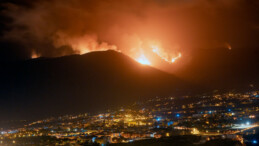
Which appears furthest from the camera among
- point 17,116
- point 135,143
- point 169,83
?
point 169,83

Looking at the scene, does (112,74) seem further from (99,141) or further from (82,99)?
(99,141)

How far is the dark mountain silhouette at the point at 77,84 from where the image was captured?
97.6m

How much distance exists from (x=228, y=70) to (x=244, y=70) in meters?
8.45

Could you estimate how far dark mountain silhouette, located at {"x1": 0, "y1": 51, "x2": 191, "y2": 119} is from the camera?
9756 cm

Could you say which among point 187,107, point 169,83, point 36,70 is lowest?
point 187,107

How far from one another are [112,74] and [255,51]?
59.0 meters

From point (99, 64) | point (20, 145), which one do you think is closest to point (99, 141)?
point (20, 145)

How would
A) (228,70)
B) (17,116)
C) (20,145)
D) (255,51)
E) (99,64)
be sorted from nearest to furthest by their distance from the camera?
1. (20,145)
2. (17,116)
3. (99,64)
4. (228,70)
5. (255,51)

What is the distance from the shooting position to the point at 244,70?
12706 centimetres

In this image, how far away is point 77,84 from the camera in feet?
371

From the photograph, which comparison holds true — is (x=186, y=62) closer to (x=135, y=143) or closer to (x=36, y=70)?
(x=36, y=70)

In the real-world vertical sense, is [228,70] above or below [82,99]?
above

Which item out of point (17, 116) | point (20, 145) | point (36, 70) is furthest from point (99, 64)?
point (20, 145)

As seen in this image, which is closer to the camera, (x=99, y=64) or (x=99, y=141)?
(x=99, y=141)
